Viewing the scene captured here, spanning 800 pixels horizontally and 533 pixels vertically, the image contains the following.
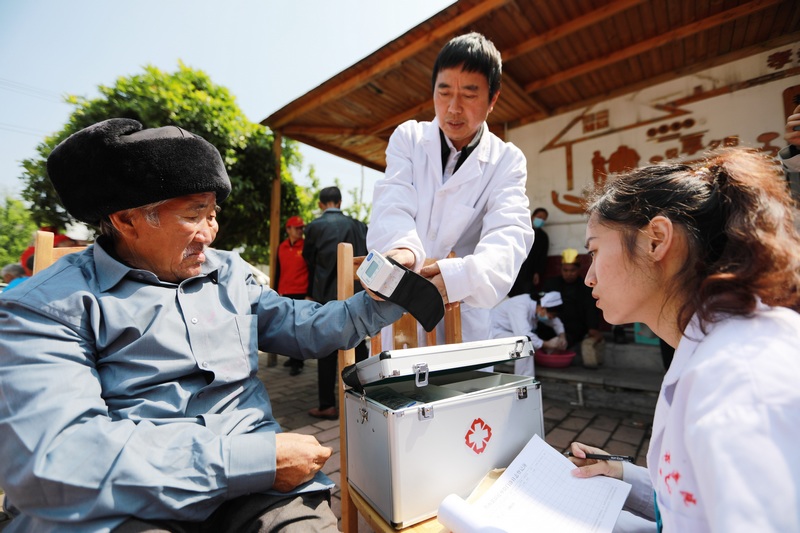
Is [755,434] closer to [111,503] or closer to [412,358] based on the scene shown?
[412,358]

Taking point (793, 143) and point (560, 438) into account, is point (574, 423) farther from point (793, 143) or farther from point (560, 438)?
point (793, 143)

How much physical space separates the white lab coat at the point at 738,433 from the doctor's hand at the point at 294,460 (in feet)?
2.65

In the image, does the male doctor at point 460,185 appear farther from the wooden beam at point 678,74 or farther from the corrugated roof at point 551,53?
the wooden beam at point 678,74

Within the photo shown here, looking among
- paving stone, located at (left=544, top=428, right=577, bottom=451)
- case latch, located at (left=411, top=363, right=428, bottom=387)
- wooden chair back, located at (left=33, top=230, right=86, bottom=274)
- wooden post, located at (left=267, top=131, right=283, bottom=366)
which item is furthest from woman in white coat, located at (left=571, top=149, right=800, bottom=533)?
wooden post, located at (left=267, top=131, right=283, bottom=366)

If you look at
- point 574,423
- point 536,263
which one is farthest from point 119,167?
point 536,263

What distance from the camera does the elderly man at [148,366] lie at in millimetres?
836

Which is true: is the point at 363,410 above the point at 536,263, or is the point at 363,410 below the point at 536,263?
below

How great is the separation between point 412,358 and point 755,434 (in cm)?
73

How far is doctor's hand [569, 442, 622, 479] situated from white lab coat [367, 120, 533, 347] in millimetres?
535

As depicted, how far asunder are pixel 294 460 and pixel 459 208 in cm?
111

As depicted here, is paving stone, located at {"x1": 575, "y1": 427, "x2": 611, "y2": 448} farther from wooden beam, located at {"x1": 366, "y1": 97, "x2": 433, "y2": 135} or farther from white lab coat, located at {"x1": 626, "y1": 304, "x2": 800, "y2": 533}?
wooden beam, located at {"x1": 366, "y1": 97, "x2": 433, "y2": 135}

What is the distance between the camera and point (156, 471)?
2.87ft

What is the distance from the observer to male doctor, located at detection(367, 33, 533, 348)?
148 cm

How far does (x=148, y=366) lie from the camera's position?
1075mm
